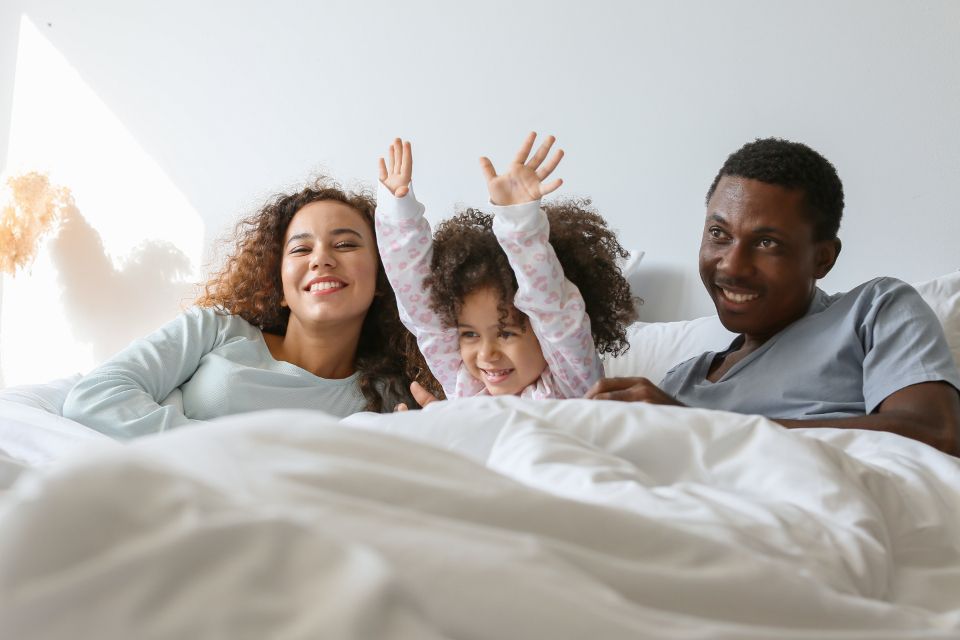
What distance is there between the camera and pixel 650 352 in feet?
5.98

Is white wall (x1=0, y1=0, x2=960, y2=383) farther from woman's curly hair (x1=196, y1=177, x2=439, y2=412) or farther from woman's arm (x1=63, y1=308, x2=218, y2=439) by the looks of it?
woman's arm (x1=63, y1=308, x2=218, y2=439)

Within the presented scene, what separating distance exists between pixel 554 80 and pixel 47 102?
5.76ft

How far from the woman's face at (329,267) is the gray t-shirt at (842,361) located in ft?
2.45

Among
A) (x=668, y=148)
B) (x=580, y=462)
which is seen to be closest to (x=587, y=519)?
(x=580, y=462)

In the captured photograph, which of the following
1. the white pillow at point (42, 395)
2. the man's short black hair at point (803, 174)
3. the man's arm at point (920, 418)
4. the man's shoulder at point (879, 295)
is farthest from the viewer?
the white pillow at point (42, 395)

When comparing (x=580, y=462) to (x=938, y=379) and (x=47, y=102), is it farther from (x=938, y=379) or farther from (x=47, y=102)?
(x=47, y=102)

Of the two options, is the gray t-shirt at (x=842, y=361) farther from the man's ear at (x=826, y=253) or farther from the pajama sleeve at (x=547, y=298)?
the pajama sleeve at (x=547, y=298)

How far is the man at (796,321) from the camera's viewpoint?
126cm

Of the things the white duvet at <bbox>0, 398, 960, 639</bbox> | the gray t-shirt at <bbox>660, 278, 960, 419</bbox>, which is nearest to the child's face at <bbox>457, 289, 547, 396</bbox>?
the gray t-shirt at <bbox>660, 278, 960, 419</bbox>

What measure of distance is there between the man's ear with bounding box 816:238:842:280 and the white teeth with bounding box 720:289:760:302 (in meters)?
0.13

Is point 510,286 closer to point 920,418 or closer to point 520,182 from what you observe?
point 520,182

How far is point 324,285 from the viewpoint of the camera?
1916 mm

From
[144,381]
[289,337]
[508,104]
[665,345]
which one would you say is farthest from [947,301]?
[144,381]

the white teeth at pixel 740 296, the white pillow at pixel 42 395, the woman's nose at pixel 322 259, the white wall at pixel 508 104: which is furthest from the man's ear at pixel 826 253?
the white pillow at pixel 42 395
